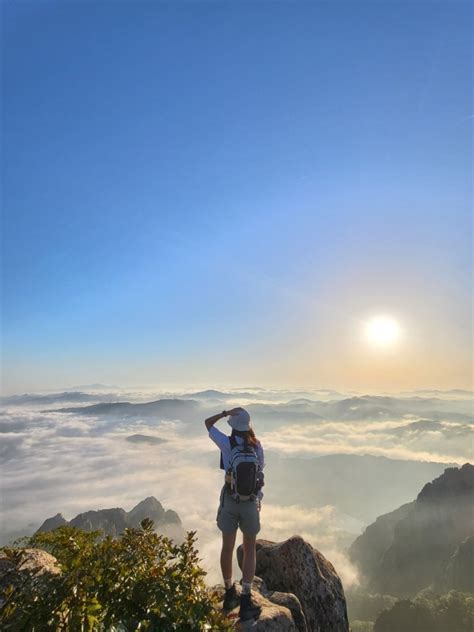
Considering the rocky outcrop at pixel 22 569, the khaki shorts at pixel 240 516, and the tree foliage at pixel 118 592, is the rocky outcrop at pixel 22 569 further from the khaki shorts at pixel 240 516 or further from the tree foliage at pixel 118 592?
the khaki shorts at pixel 240 516

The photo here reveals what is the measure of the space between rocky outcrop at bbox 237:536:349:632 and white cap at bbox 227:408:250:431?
23.3 ft

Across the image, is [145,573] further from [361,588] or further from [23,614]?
[361,588]

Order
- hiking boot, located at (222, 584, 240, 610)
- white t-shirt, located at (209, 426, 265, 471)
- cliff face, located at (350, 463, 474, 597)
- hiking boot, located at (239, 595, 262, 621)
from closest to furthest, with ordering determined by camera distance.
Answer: hiking boot, located at (239, 595, 262, 621)
hiking boot, located at (222, 584, 240, 610)
white t-shirt, located at (209, 426, 265, 471)
cliff face, located at (350, 463, 474, 597)

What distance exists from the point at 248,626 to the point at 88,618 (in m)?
5.06

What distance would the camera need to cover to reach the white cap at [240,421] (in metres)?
8.73

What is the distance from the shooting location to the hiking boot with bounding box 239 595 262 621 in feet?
25.9

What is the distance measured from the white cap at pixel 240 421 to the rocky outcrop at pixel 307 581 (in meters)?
7.10

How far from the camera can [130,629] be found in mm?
4516

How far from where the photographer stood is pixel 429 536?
174500mm

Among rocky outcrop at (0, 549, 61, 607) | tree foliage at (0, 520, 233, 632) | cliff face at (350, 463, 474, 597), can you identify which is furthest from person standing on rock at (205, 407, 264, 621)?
cliff face at (350, 463, 474, 597)

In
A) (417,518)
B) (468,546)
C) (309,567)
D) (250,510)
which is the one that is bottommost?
(417,518)

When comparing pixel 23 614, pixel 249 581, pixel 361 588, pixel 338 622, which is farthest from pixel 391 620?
pixel 23 614

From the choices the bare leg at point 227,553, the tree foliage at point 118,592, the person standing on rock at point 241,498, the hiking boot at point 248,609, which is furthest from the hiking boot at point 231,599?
the tree foliage at point 118,592

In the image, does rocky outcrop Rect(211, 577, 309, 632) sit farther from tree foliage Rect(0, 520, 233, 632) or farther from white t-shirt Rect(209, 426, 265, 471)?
white t-shirt Rect(209, 426, 265, 471)
